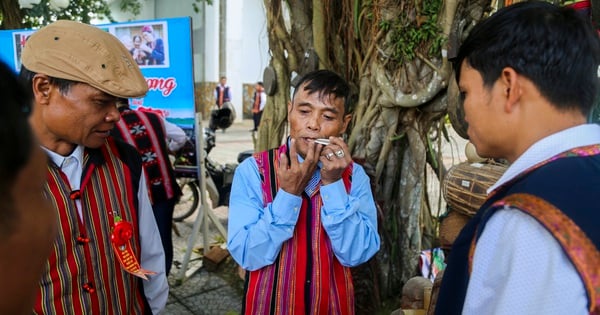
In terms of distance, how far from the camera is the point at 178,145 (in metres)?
3.40

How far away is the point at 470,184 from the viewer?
80.4 inches

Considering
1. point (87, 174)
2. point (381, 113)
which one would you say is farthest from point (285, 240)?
point (381, 113)

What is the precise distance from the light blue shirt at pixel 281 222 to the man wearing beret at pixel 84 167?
1.29 ft

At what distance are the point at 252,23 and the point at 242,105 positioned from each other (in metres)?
3.44

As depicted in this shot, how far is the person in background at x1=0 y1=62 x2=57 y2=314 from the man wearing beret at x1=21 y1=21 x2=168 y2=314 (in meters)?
0.90

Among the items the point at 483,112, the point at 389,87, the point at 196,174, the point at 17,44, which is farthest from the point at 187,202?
the point at 483,112

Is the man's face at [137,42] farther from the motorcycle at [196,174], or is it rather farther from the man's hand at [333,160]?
the man's hand at [333,160]

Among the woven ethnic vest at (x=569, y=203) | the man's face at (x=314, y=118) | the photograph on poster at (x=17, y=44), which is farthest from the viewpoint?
→ the photograph on poster at (x=17, y=44)

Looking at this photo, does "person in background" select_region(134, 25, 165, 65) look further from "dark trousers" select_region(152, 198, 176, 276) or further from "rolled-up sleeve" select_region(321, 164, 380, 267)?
"rolled-up sleeve" select_region(321, 164, 380, 267)

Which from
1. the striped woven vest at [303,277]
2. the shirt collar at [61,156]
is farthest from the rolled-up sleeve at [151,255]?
the striped woven vest at [303,277]

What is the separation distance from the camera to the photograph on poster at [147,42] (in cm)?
338

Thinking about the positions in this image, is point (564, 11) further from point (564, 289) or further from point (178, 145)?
point (178, 145)

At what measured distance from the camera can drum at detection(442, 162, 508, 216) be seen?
6.54 feet

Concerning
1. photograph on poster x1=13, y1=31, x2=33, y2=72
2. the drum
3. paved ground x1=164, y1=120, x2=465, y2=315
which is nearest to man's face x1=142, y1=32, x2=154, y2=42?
photograph on poster x1=13, y1=31, x2=33, y2=72
